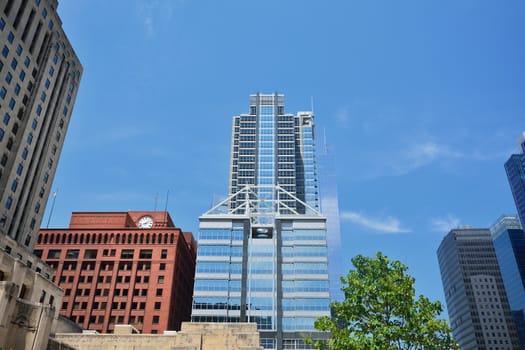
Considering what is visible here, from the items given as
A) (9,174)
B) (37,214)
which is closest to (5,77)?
(9,174)

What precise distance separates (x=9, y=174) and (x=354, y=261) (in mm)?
59635

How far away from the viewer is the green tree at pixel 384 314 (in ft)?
105

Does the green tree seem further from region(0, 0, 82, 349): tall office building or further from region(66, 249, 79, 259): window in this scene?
region(66, 249, 79, 259): window

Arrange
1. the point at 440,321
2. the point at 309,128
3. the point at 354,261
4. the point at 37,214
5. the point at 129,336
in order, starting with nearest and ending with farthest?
the point at 440,321 < the point at 354,261 < the point at 129,336 < the point at 37,214 < the point at 309,128

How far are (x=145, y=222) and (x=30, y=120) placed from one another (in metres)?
55.2

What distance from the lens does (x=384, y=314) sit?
3431 centimetres

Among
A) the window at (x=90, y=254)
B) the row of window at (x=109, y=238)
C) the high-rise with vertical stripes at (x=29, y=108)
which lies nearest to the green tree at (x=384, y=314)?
the high-rise with vertical stripes at (x=29, y=108)

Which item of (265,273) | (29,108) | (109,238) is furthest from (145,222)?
(29,108)

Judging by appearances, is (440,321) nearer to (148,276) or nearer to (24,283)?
(24,283)

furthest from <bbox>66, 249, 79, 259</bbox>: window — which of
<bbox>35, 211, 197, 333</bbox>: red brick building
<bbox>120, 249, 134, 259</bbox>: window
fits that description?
<bbox>120, 249, 134, 259</bbox>: window

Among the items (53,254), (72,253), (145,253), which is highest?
(145,253)

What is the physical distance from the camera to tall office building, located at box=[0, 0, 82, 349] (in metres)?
67.8

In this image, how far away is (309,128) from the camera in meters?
190

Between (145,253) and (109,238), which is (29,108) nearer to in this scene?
(109,238)
